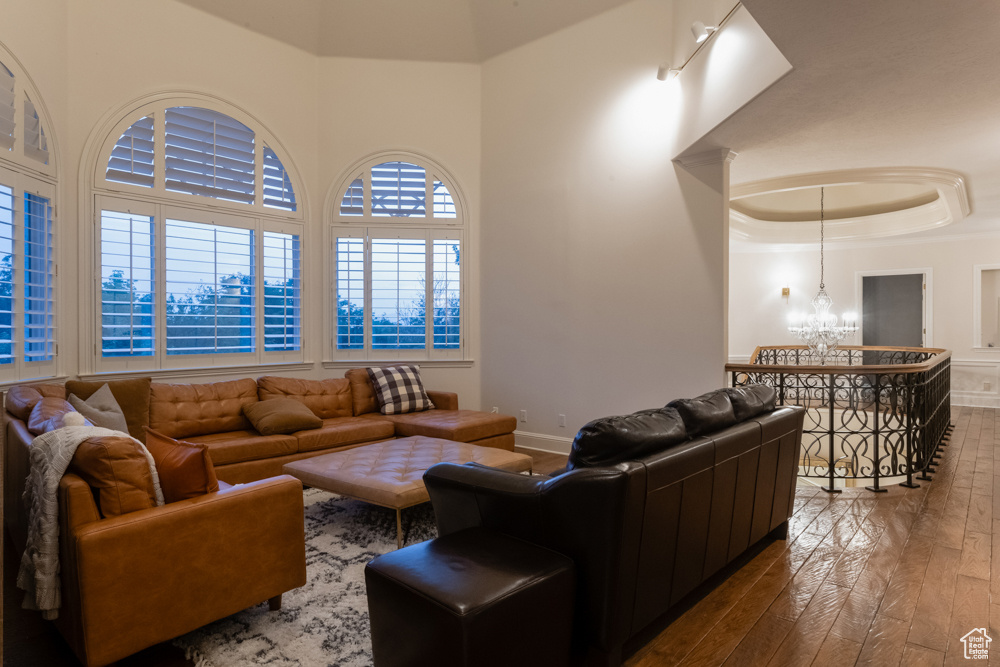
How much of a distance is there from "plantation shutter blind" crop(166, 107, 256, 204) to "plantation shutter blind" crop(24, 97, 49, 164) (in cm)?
97

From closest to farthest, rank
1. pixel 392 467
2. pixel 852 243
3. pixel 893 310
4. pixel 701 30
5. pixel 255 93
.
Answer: pixel 392 467 → pixel 701 30 → pixel 255 93 → pixel 893 310 → pixel 852 243

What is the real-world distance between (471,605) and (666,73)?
4.56 meters

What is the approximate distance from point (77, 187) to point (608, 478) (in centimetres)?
477

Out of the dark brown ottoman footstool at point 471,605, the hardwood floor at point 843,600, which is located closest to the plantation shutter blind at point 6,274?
the hardwood floor at point 843,600

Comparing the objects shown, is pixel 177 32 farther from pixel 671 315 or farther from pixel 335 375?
pixel 671 315

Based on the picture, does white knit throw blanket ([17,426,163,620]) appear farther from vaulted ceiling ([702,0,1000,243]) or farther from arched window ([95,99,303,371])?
vaulted ceiling ([702,0,1000,243])

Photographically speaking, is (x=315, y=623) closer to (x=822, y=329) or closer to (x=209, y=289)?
(x=209, y=289)

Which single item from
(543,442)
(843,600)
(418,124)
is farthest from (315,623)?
(418,124)

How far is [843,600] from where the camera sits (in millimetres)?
2559

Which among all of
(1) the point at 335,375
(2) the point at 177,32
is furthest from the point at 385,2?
(1) the point at 335,375

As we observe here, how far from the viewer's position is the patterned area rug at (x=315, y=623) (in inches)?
Answer: 84.7

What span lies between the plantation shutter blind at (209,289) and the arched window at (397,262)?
91cm

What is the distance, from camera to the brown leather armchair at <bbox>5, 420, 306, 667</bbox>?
1.95m

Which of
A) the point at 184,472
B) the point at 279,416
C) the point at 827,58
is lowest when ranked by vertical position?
the point at 279,416
